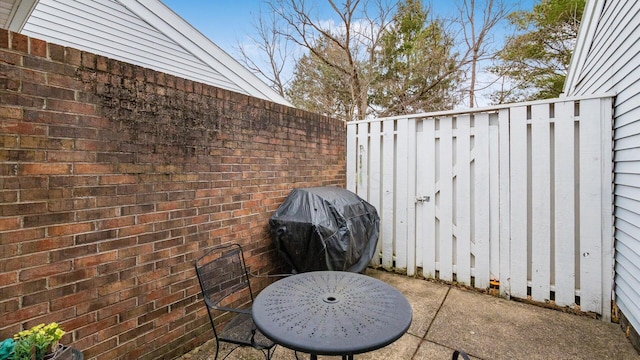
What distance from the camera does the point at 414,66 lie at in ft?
35.0

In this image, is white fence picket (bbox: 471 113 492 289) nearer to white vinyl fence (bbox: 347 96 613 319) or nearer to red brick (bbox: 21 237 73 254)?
white vinyl fence (bbox: 347 96 613 319)

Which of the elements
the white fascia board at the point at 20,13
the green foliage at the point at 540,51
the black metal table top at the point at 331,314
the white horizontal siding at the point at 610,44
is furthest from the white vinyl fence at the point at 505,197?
the green foliage at the point at 540,51

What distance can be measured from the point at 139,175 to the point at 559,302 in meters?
4.22

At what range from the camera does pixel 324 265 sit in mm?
2818

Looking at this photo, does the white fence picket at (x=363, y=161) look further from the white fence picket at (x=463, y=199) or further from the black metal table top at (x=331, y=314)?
the black metal table top at (x=331, y=314)

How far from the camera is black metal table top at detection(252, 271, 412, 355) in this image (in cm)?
131

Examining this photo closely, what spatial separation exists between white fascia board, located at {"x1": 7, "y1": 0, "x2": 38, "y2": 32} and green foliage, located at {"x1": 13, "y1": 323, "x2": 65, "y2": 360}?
3261 mm

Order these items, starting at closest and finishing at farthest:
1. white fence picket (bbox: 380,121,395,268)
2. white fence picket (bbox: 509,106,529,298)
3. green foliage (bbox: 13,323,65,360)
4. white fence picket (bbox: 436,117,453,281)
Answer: green foliage (bbox: 13,323,65,360) → white fence picket (bbox: 509,106,529,298) → white fence picket (bbox: 436,117,453,281) → white fence picket (bbox: 380,121,395,268)

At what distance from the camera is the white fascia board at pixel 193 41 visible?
468 cm

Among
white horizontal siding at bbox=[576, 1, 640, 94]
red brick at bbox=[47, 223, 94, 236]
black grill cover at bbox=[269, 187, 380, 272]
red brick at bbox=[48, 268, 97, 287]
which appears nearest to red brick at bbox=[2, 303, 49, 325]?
red brick at bbox=[48, 268, 97, 287]

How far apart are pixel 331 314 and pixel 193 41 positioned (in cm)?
548

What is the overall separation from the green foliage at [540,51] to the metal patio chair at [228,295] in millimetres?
11367

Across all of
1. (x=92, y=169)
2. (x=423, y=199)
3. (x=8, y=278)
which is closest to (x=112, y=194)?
(x=92, y=169)

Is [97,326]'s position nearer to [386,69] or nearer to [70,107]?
[70,107]
